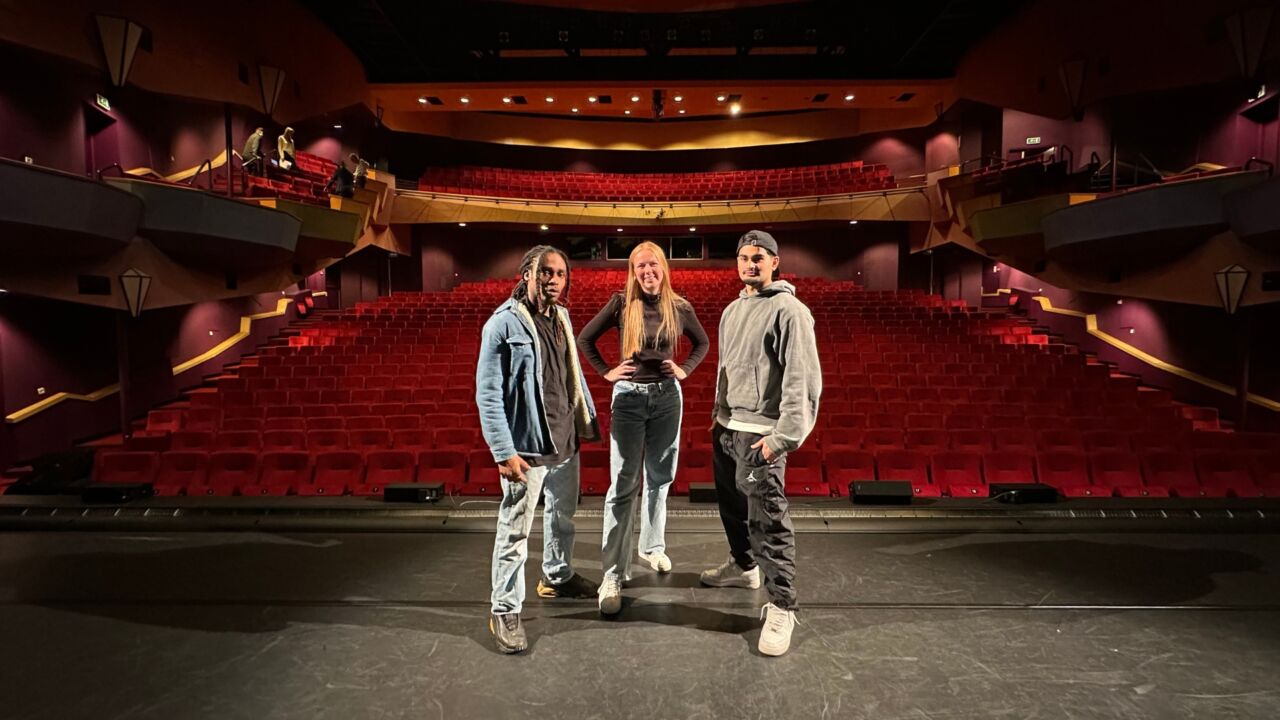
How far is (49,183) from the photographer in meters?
4.77

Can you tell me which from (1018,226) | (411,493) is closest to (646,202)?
(1018,226)

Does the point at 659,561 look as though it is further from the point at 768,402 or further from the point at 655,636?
the point at 768,402

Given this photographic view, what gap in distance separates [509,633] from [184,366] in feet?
28.2

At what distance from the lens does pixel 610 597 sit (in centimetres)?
198

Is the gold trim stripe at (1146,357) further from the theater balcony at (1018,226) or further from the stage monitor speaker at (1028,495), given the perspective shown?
the stage monitor speaker at (1028,495)

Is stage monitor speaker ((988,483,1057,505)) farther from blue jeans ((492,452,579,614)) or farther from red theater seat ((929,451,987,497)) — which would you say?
blue jeans ((492,452,579,614))

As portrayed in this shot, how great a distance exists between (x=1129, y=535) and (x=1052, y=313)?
8.55 metres

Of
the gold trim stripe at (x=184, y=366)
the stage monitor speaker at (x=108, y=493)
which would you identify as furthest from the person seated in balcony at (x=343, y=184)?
the stage monitor speaker at (x=108, y=493)

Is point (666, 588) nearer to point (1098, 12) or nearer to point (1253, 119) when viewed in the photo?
point (1253, 119)

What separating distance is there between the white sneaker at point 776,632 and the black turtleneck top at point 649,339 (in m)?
0.84

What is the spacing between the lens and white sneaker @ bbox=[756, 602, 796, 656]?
1740mm

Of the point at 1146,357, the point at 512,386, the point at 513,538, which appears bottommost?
the point at 513,538

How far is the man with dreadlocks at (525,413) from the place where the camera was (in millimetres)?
Result: 1737

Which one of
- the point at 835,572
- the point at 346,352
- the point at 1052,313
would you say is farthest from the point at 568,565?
the point at 1052,313
